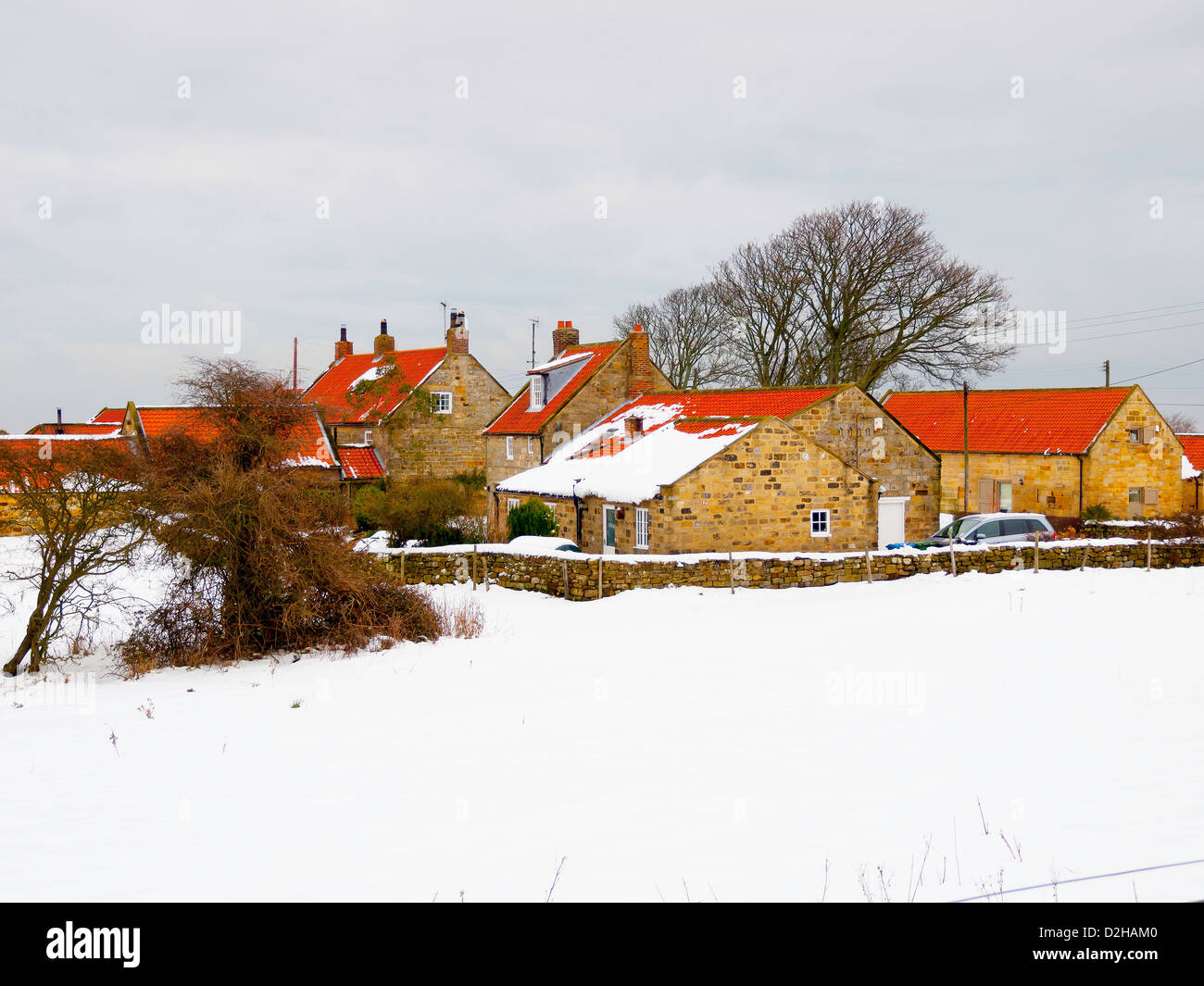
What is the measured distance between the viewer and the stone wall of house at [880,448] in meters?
29.9

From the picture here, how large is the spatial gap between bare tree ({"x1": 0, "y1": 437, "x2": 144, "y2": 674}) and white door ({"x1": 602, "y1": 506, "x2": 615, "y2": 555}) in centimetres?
1276

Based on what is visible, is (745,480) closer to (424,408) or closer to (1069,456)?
(1069,456)

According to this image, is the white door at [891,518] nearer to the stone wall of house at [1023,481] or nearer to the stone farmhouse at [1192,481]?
the stone wall of house at [1023,481]

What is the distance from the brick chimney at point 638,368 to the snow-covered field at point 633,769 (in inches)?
811

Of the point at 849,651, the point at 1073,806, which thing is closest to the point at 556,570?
the point at 849,651

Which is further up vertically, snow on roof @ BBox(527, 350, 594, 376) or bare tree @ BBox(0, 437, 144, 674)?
snow on roof @ BBox(527, 350, 594, 376)

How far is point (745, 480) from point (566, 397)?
13.2 meters

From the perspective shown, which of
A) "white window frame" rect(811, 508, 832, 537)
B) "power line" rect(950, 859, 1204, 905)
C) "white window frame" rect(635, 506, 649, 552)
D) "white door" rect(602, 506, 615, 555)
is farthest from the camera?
"white window frame" rect(811, 508, 832, 537)

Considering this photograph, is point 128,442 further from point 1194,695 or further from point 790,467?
point 1194,695

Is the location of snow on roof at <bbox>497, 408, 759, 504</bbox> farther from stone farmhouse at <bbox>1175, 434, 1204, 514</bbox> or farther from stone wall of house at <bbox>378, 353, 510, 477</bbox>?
stone farmhouse at <bbox>1175, 434, 1204, 514</bbox>

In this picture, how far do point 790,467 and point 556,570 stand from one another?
7.23 meters

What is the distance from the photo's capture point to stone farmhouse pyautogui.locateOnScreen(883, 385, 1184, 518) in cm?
3681

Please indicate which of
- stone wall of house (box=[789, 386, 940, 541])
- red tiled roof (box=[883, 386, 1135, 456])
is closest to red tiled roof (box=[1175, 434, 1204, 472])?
red tiled roof (box=[883, 386, 1135, 456])

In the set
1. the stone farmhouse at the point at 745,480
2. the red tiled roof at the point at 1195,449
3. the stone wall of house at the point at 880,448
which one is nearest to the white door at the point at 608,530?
the stone farmhouse at the point at 745,480
